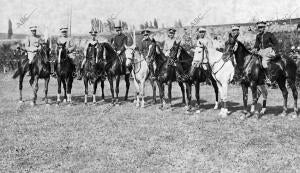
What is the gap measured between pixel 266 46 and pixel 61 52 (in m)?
8.93

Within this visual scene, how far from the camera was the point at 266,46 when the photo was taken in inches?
551

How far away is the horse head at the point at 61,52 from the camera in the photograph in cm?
1730

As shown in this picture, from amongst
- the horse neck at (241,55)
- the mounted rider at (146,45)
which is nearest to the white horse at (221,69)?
the horse neck at (241,55)

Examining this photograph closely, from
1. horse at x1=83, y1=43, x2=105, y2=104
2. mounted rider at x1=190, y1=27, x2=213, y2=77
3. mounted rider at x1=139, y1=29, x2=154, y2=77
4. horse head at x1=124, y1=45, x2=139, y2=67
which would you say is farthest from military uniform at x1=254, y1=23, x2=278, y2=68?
horse at x1=83, y1=43, x2=105, y2=104

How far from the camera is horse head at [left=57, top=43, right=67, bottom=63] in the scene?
1730 cm

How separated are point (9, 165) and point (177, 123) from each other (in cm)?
641

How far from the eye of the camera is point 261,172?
27.0ft

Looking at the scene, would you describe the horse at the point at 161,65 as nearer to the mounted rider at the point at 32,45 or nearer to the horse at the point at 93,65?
the horse at the point at 93,65

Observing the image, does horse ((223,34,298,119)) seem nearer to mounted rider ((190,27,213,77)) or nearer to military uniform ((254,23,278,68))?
military uniform ((254,23,278,68))

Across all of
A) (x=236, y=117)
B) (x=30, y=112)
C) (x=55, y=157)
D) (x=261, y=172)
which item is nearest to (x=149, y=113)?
(x=236, y=117)

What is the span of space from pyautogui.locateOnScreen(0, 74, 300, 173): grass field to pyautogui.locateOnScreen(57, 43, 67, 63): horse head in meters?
2.63

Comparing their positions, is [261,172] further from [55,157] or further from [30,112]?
[30,112]

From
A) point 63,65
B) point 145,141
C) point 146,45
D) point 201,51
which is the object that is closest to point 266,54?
point 201,51

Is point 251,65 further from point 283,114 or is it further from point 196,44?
point 283,114
